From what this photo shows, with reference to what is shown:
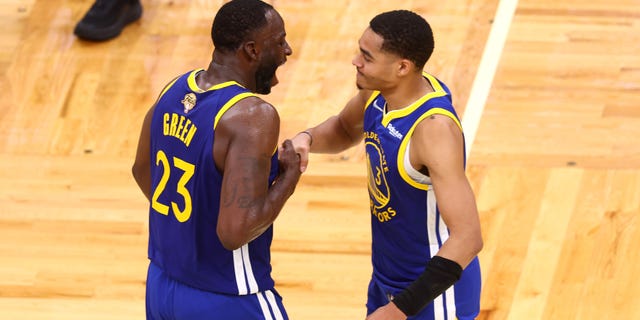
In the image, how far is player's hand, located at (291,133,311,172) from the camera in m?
3.26

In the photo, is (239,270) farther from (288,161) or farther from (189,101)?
(189,101)

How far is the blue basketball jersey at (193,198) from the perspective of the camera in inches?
119

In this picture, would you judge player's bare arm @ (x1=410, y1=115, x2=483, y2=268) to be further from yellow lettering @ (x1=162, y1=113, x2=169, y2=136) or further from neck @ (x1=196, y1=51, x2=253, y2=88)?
yellow lettering @ (x1=162, y1=113, x2=169, y2=136)

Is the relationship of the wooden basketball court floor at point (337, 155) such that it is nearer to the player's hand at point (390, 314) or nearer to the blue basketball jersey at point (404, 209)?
the blue basketball jersey at point (404, 209)

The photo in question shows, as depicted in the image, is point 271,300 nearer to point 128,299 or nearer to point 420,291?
point 420,291

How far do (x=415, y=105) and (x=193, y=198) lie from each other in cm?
66

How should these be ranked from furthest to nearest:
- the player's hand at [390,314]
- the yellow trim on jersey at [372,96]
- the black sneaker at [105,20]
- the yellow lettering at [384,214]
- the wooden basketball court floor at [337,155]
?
1. the black sneaker at [105,20]
2. the wooden basketball court floor at [337,155]
3. the yellow trim on jersey at [372,96]
4. the yellow lettering at [384,214]
5. the player's hand at [390,314]

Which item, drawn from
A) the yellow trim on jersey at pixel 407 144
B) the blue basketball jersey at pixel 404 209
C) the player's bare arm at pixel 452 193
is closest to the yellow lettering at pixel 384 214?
the blue basketball jersey at pixel 404 209

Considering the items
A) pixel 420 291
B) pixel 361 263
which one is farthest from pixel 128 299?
pixel 420 291

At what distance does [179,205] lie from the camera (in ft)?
10.2

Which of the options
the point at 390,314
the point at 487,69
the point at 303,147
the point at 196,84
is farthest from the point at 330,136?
the point at 487,69

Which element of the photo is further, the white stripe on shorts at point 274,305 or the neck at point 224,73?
the white stripe on shorts at point 274,305

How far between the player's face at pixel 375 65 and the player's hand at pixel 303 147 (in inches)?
10.8

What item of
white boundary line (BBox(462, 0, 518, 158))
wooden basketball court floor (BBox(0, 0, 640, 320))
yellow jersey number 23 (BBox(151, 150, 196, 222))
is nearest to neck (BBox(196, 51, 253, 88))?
yellow jersey number 23 (BBox(151, 150, 196, 222))
